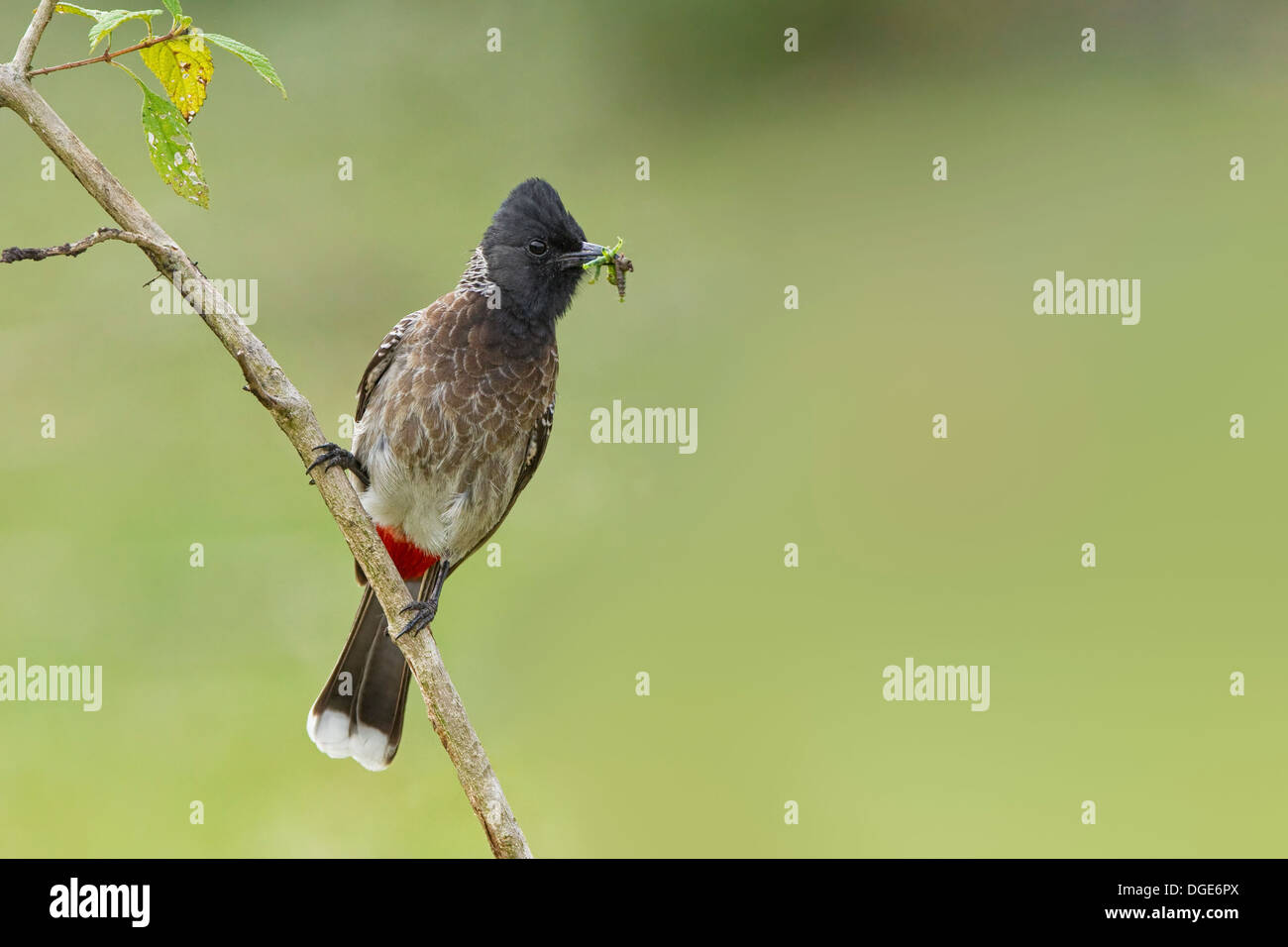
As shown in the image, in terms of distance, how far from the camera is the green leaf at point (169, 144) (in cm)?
227

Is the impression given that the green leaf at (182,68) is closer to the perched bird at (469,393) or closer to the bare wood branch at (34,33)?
the bare wood branch at (34,33)

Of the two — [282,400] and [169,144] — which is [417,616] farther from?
[169,144]

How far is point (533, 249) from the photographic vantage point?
3.98 meters

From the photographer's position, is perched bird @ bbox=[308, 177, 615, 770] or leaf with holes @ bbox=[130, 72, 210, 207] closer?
leaf with holes @ bbox=[130, 72, 210, 207]

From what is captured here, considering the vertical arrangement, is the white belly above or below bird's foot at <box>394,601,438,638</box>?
above

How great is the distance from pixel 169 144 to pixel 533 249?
178cm

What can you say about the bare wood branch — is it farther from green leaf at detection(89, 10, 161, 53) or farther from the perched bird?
the perched bird

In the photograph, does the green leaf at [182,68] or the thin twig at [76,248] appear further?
the green leaf at [182,68]

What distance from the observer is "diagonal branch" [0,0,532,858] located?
7.58ft

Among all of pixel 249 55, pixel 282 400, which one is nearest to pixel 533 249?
pixel 282 400

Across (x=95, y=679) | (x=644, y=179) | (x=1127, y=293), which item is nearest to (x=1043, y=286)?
(x=1127, y=293)

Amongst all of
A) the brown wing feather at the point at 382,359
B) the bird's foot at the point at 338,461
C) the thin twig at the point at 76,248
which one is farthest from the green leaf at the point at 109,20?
the brown wing feather at the point at 382,359

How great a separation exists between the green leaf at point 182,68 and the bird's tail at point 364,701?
2.11 metres

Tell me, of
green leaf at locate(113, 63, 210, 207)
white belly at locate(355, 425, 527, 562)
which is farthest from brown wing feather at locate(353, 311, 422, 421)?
green leaf at locate(113, 63, 210, 207)
